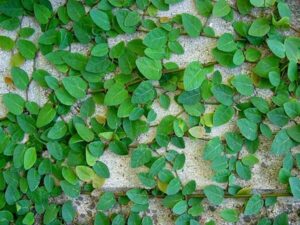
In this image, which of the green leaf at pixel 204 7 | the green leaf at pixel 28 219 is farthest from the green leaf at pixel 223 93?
the green leaf at pixel 28 219

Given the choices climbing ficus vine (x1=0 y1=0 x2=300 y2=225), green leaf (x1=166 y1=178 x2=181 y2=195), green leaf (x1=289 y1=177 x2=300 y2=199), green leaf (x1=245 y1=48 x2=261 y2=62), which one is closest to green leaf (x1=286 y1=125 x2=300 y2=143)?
Answer: climbing ficus vine (x1=0 y1=0 x2=300 y2=225)

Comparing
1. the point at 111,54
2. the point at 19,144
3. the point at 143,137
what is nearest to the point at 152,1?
the point at 111,54

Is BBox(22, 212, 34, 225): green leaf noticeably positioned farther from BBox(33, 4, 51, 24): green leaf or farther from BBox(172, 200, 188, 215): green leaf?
BBox(33, 4, 51, 24): green leaf

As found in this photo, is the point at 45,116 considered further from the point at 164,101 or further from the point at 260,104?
the point at 260,104

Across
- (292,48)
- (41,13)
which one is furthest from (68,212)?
(292,48)

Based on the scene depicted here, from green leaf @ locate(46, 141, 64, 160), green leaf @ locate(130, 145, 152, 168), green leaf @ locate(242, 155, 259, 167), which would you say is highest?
green leaf @ locate(46, 141, 64, 160)

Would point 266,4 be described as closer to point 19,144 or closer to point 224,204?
point 224,204

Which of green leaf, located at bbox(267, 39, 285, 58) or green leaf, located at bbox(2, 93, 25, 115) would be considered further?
green leaf, located at bbox(2, 93, 25, 115)
